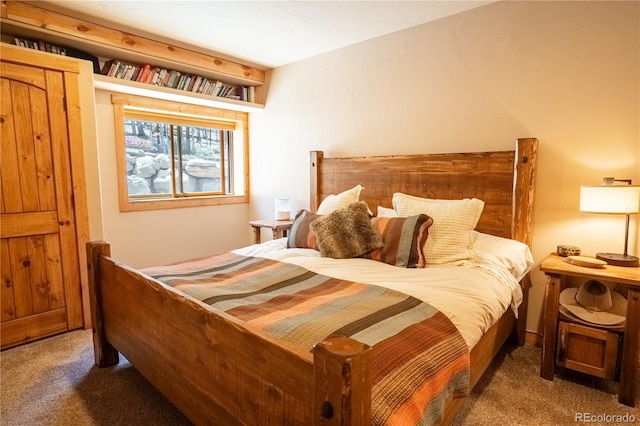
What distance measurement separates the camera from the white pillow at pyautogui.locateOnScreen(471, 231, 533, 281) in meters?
2.15

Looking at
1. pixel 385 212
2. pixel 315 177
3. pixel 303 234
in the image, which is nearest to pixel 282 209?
pixel 315 177

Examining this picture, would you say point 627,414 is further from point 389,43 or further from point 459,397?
point 389,43

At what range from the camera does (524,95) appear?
2359mm

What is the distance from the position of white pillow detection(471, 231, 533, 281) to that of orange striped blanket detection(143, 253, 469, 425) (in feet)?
2.99

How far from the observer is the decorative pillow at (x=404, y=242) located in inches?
84.2

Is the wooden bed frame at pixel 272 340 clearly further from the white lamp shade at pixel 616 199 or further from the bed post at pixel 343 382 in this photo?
the white lamp shade at pixel 616 199

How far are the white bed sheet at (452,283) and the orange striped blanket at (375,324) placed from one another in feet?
0.33

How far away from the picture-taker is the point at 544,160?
91.5 inches

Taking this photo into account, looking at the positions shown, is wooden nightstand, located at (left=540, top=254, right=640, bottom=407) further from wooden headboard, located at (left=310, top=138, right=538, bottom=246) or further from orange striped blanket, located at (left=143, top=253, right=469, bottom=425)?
orange striped blanket, located at (left=143, top=253, right=469, bottom=425)

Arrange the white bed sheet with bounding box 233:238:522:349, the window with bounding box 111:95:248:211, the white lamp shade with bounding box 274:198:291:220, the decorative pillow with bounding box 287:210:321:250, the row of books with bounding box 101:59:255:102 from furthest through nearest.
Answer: the white lamp shade with bounding box 274:198:291:220
the window with bounding box 111:95:248:211
the row of books with bounding box 101:59:255:102
the decorative pillow with bounding box 287:210:321:250
the white bed sheet with bounding box 233:238:522:349

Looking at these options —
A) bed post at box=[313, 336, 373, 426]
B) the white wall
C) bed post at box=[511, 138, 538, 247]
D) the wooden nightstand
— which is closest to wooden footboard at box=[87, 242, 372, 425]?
bed post at box=[313, 336, 373, 426]

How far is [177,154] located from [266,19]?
1886 mm

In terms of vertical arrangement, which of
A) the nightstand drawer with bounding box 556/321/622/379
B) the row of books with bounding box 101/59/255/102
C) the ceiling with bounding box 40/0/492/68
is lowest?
the nightstand drawer with bounding box 556/321/622/379

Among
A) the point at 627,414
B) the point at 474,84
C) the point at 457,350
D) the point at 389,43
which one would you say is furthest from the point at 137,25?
the point at 627,414
